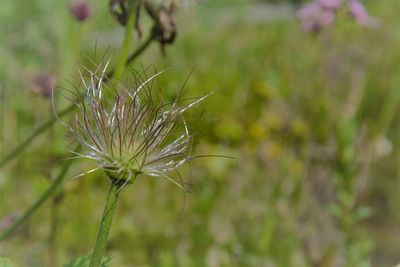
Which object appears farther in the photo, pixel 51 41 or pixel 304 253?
pixel 51 41

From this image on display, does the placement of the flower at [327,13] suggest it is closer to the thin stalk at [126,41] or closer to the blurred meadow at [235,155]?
the blurred meadow at [235,155]

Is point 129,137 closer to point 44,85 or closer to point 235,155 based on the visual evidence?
point 44,85

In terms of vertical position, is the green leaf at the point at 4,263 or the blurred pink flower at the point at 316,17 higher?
the green leaf at the point at 4,263

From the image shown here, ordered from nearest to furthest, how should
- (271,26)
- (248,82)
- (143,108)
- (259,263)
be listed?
1. (143,108)
2. (259,263)
3. (248,82)
4. (271,26)

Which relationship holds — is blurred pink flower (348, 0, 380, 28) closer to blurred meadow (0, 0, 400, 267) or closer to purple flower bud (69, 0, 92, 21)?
blurred meadow (0, 0, 400, 267)

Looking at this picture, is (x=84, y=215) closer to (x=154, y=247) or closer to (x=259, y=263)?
(x=154, y=247)

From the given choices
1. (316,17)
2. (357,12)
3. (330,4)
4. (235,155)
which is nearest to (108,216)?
(357,12)

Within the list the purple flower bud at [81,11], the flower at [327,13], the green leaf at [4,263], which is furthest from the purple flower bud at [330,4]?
the green leaf at [4,263]

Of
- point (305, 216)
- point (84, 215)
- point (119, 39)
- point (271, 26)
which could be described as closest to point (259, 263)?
point (305, 216)
